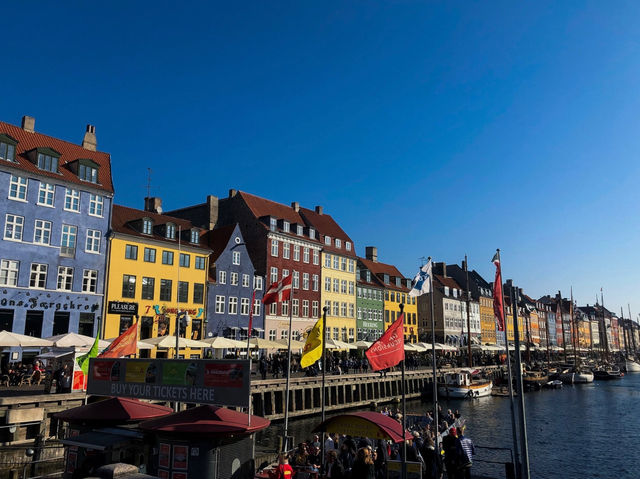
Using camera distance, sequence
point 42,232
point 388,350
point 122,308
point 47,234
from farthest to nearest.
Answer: point 122,308
point 47,234
point 42,232
point 388,350

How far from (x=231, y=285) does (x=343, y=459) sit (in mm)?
37886

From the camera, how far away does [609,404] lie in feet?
181

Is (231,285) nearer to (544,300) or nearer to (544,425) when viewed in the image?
(544,425)

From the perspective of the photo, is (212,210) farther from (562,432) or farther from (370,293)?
(562,432)

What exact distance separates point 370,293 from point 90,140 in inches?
1715

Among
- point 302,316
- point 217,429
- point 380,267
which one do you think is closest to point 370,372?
point 302,316

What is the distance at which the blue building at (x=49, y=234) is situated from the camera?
122ft

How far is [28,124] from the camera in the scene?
42688mm

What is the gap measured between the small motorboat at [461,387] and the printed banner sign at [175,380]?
46.8 meters

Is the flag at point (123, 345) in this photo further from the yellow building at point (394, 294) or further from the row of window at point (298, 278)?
the yellow building at point (394, 294)

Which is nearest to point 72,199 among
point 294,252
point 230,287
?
point 230,287

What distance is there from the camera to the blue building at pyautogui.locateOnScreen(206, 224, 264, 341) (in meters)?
51.8

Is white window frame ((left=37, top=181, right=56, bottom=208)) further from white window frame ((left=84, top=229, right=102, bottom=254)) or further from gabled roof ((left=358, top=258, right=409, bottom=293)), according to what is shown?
gabled roof ((left=358, top=258, right=409, bottom=293))

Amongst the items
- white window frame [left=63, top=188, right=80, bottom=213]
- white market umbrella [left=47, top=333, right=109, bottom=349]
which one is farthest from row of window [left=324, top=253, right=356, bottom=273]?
white market umbrella [left=47, top=333, right=109, bottom=349]
